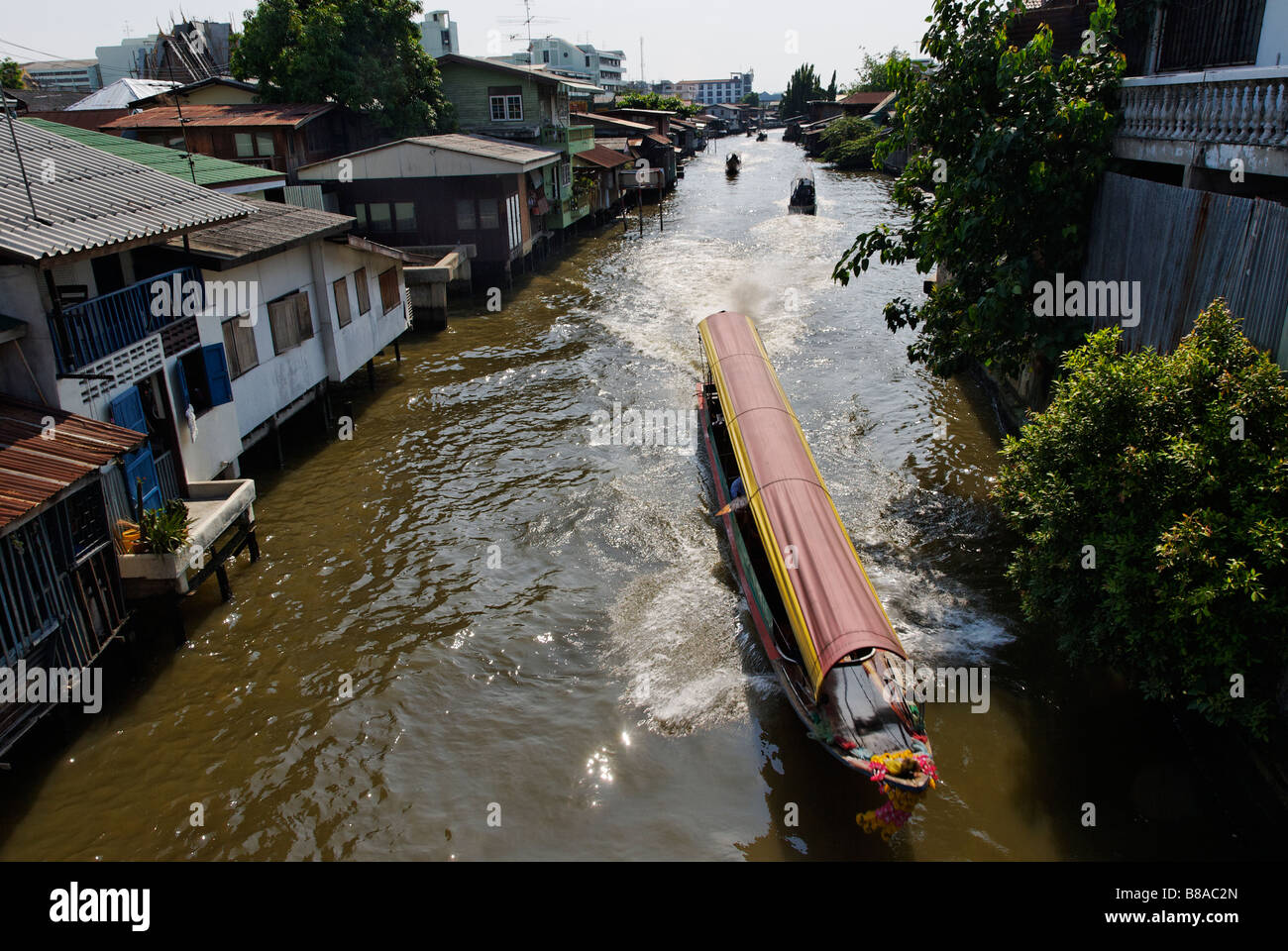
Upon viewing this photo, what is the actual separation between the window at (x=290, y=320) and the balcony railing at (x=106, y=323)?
12.5ft

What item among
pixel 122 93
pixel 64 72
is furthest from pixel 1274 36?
pixel 64 72

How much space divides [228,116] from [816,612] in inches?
1494

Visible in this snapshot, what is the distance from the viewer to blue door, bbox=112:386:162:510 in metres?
12.1

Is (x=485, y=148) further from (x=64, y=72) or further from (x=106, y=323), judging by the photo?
(x=64, y=72)

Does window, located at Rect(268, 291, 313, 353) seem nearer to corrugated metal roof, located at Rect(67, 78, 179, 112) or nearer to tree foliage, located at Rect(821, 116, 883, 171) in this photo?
corrugated metal roof, located at Rect(67, 78, 179, 112)

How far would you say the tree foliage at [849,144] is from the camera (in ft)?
253

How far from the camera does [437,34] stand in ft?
376

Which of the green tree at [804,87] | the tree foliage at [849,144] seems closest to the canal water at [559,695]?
the tree foliage at [849,144]

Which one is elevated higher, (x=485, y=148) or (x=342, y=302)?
(x=485, y=148)

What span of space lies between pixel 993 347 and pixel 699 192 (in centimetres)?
5771

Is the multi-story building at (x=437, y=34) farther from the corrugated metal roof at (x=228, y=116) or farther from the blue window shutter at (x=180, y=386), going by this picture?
the blue window shutter at (x=180, y=386)

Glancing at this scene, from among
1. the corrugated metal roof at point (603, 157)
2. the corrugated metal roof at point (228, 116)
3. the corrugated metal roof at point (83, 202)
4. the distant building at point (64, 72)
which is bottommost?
the corrugated metal roof at point (83, 202)

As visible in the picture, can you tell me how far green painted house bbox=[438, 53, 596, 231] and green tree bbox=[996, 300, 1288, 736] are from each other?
115 feet

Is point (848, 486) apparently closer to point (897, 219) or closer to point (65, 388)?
point (65, 388)
